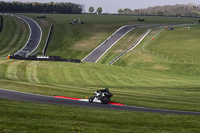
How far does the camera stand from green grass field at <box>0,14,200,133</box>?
22.3m

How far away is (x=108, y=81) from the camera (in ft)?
187

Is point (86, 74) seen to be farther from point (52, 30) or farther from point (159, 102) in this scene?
point (52, 30)

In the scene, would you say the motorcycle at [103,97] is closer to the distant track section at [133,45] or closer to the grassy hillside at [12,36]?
the distant track section at [133,45]

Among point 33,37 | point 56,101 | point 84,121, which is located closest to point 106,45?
point 33,37

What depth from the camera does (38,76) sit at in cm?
5738

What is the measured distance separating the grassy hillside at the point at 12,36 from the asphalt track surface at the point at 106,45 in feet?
82.0

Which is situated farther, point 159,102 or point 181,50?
point 181,50

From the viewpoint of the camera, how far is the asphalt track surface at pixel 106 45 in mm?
98062

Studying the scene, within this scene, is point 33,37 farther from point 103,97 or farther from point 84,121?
point 84,121

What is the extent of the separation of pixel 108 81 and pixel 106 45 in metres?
55.2

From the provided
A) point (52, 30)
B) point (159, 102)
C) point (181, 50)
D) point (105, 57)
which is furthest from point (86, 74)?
point (52, 30)

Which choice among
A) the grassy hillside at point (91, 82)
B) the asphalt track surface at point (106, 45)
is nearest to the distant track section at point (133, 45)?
the asphalt track surface at point (106, 45)

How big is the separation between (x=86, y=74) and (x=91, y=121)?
130 ft

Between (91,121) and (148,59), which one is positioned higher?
(91,121)
